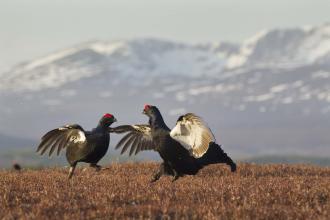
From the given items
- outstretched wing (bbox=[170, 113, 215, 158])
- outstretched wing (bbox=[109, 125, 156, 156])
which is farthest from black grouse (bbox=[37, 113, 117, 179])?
outstretched wing (bbox=[170, 113, 215, 158])

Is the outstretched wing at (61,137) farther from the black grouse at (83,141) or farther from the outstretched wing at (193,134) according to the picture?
the outstretched wing at (193,134)

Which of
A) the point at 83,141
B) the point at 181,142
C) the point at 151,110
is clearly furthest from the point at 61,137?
the point at 181,142

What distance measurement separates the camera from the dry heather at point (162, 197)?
13344mm

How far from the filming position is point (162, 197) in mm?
14875

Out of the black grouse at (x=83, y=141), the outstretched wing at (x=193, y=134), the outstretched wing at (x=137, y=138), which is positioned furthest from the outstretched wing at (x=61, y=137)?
the outstretched wing at (x=193, y=134)

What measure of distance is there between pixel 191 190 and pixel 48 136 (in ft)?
15.6

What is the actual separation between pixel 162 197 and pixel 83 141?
4.35 meters

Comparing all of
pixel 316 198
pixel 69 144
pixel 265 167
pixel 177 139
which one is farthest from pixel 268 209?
pixel 265 167

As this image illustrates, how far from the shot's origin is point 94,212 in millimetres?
13188

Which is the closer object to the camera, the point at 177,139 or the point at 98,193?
the point at 98,193

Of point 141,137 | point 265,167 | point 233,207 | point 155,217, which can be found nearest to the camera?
point 155,217

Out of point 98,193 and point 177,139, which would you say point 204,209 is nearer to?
point 98,193

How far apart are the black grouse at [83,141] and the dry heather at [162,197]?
50 centimetres

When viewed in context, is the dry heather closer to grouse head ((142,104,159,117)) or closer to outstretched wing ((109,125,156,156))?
outstretched wing ((109,125,156,156))
